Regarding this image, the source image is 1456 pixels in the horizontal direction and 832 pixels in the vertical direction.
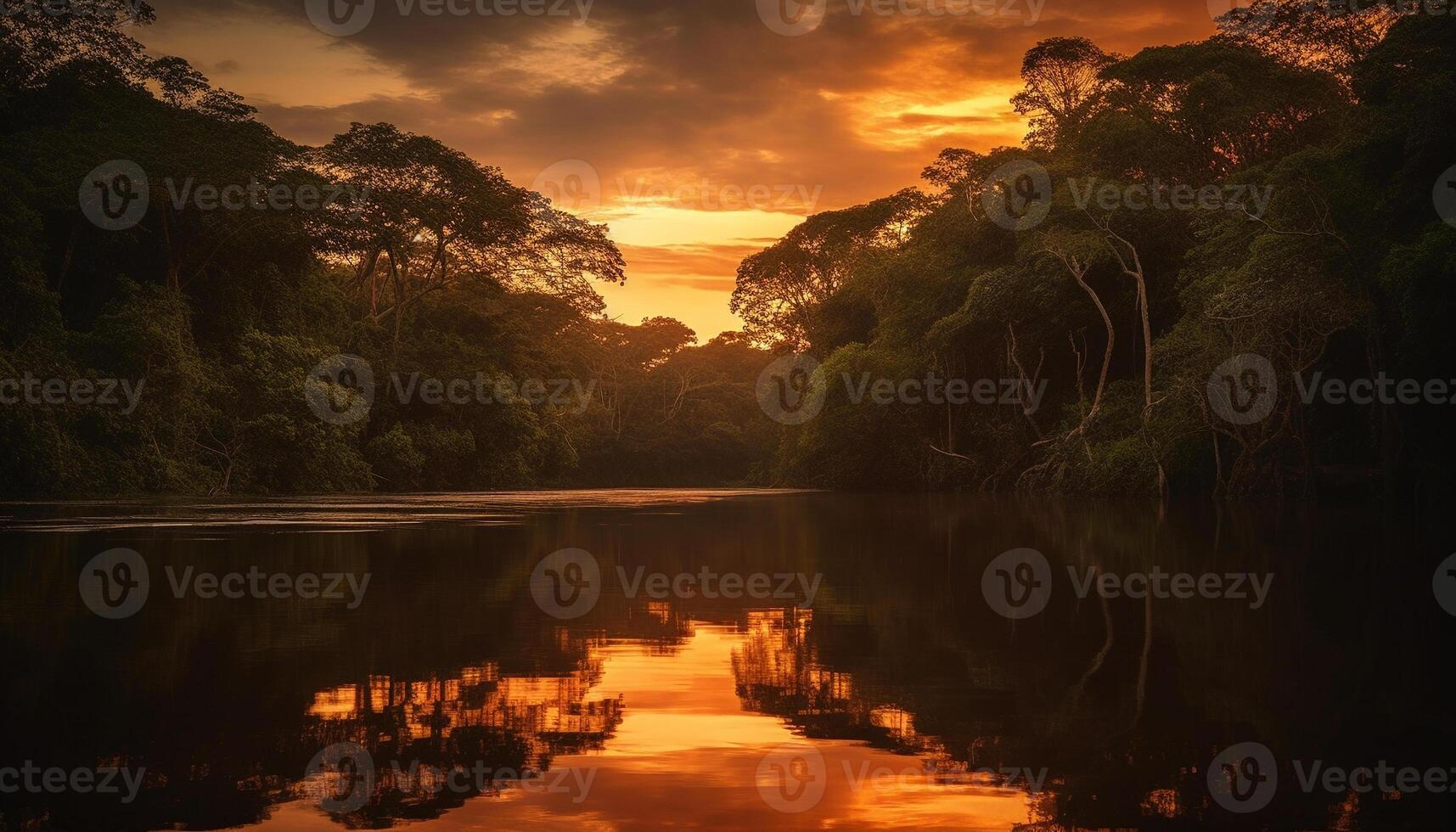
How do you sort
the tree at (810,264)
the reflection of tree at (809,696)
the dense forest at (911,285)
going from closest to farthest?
1. the reflection of tree at (809,696)
2. the dense forest at (911,285)
3. the tree at (810,264)

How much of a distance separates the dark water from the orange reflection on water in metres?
0.02

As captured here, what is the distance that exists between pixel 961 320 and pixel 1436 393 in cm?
2049

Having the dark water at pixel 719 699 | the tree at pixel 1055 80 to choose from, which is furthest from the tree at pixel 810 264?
the dark water at pixel 719 699

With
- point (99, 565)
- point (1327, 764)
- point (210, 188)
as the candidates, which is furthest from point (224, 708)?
point (210, 188)

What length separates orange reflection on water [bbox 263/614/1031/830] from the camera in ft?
12.7

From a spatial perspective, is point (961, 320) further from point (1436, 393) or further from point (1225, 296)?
point (1436, 393)

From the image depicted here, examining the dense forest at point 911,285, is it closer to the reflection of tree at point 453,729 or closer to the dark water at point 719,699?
the dark water at point 719,699

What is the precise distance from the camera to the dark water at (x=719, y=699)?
13.3 ft

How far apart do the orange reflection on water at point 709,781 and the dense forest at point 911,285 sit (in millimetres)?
19810

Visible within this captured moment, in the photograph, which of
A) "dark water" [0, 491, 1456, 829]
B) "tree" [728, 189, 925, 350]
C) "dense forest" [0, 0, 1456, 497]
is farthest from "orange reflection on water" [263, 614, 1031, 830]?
"tree" [728, 189, 925, 350]

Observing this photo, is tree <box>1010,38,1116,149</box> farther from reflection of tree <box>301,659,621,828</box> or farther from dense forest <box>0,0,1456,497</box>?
reflection of tree <box>301,659,621,828</box>

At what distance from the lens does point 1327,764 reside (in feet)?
15.0

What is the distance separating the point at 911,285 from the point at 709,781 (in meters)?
48.8

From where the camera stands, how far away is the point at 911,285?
52.2 meters
